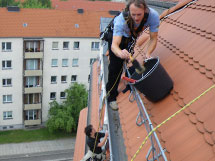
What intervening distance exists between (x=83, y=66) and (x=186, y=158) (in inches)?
1249

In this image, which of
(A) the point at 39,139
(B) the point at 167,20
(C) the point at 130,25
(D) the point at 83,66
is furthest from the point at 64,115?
(C) the point at 130,25

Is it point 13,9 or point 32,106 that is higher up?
point 13,9

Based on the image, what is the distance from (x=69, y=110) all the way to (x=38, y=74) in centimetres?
473

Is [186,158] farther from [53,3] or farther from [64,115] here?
[53,3]

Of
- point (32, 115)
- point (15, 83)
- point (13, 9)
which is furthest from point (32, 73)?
point (13, 9)

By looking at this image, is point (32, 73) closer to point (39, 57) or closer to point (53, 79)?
point (39, 57)

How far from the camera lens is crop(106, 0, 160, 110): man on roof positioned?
4711mm

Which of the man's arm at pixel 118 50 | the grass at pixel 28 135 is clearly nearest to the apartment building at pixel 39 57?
the grass at pixel 28 135

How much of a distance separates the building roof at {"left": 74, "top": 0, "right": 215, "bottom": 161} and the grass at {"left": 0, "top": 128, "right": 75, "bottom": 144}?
27.0 meters

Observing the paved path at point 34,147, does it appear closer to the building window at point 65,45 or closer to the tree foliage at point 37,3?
the building window at point 65,45

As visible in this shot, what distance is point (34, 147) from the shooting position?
3042 cm

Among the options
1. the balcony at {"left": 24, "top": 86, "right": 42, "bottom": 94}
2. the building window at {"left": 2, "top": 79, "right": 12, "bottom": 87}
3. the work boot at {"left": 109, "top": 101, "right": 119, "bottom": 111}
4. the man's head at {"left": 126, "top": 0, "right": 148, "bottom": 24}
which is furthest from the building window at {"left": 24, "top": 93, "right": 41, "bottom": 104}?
the man's head at {"left": 126, "top": 0, "right": 148, "bottom": 24}

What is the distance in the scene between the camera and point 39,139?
3209 centimetres

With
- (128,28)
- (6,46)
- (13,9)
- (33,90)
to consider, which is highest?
(128,28)
